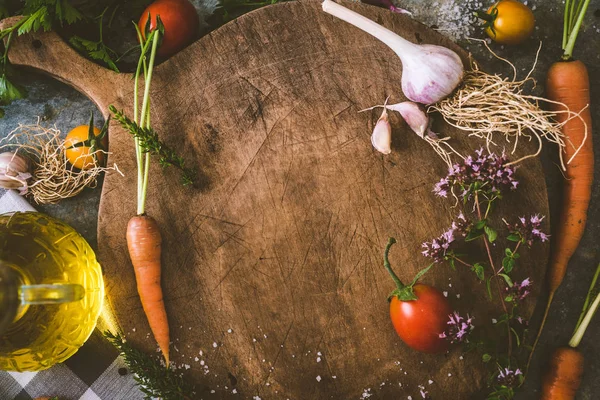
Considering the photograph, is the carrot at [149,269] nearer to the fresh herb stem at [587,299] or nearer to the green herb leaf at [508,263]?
the green herb leaf at [508,263]

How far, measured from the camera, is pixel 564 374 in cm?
135

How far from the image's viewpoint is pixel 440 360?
1274 millimetres

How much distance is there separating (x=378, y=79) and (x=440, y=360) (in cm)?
78

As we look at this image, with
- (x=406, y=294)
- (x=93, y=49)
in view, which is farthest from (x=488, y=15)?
(x=93, y=49)

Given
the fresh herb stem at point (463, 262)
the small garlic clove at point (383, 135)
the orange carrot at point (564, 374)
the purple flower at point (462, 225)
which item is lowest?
the orange carrot at point (564, 374)

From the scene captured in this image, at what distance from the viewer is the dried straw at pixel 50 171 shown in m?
1.39

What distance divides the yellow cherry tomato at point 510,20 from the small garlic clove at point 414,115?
36 centimetres

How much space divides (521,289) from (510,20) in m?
0.76

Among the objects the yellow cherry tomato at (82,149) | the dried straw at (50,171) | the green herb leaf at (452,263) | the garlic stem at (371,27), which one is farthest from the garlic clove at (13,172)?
the green herb leaf at (452,263)

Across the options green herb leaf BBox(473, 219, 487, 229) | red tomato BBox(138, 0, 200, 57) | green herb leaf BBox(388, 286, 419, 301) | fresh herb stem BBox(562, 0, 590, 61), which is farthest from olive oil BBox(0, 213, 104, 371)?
fresh herb stem BBox(562, 0, 590, 61)

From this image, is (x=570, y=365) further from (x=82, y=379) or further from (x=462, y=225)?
(x=82, y=379)

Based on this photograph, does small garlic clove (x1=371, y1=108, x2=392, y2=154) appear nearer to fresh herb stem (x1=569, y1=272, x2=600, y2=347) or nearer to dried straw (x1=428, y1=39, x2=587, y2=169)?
dried straw (x1=428, y1=39, x2=587, y2=169)

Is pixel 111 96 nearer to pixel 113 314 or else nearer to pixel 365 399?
pixel 113 314

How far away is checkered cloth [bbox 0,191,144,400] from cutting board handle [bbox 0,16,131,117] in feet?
2.23
